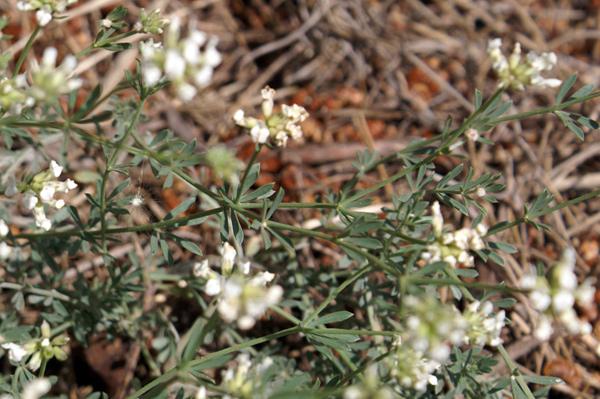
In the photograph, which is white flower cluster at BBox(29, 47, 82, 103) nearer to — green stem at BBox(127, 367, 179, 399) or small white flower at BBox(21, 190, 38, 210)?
small white flower at BBox(21, 190, 38, 210)

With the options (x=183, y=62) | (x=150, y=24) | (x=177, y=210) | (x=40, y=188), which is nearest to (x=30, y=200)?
(x=40, y=188)

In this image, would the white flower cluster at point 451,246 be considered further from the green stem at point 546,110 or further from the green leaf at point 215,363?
the green leaf at point 215,363

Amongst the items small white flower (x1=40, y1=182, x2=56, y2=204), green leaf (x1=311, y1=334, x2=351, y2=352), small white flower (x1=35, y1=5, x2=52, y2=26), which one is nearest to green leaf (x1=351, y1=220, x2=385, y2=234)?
green leaf (x1=311, y1=334, x2=351, y2=352)

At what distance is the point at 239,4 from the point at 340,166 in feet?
7.40

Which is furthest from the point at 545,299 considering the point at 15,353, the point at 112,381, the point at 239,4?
the point at 239,4

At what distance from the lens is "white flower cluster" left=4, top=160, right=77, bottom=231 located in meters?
2.61

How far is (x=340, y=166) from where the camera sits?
496 cm

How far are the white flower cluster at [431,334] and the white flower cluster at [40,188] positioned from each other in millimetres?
1781

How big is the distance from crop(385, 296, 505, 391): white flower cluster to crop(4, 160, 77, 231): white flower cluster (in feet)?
5.84

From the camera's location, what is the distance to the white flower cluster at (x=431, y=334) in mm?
1805

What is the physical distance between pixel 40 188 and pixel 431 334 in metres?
2.02

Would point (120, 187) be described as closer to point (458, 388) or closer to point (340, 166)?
point (458, 388)

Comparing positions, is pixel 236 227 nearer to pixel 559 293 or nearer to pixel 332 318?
pixel 332 318

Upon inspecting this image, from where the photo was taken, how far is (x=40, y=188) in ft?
8.70
